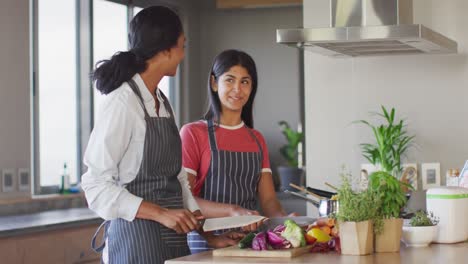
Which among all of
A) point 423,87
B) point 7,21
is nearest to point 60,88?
point 7,21

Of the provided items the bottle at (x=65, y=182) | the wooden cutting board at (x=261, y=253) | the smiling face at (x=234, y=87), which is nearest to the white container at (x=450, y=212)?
the wooden cutting board at (x=261, y=253)

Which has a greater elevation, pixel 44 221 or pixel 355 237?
pixel 355 237

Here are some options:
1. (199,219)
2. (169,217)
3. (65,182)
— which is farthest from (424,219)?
(65,182)

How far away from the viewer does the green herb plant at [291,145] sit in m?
8.32

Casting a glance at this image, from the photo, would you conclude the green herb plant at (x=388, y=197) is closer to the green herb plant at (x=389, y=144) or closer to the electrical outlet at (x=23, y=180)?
the green herb plant at (x=389, y=144)

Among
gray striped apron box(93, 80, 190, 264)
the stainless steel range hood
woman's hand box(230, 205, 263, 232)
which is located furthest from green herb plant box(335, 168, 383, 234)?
the stainless steel range hood

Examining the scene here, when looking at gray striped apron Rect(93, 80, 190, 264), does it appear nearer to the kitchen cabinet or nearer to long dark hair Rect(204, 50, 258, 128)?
long dark hair Rect(204, 50, 258, 128)

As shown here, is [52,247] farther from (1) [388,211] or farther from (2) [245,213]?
(1) [388,211]

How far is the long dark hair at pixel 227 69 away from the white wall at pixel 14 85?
Answer: 200cm

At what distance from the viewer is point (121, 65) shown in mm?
2793

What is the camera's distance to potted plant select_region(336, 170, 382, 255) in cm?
271

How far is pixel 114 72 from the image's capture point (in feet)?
9.16

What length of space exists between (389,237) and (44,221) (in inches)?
90.4

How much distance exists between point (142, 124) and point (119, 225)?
1.10ft
